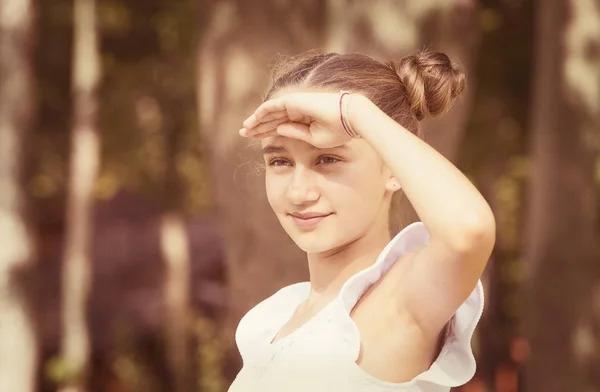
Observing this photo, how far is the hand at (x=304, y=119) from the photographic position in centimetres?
246

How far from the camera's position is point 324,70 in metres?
2.79

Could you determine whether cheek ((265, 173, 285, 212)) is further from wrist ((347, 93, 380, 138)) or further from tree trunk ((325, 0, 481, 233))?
tree trunk ((325, 0, 481, 233))

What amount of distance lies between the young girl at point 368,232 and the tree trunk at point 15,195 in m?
4.15

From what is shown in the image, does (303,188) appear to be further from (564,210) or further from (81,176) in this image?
(81,176)

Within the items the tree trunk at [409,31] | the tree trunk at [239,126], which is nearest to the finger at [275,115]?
the tree trunk at [409,31]

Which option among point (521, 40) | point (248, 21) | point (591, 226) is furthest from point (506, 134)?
point (248, 21)

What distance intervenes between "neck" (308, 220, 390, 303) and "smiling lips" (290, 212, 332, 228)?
118 millimetres

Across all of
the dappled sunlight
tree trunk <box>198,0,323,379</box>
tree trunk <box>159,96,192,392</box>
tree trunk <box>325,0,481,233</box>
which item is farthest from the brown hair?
tree trunk <box>159,96,192,392</box>

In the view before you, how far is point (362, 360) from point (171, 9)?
10.9 metres

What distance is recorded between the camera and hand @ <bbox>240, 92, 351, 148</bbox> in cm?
246

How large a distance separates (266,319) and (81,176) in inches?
379

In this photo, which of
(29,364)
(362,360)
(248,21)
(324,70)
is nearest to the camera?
(362,360)

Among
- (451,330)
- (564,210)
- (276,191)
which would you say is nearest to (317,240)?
(276,191)

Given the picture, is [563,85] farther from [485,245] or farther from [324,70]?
→ [485,245]
